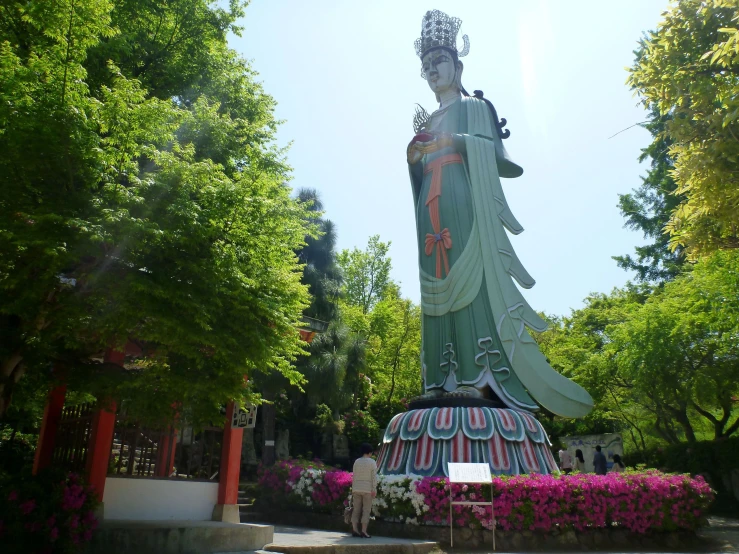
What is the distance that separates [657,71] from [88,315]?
6130 mm

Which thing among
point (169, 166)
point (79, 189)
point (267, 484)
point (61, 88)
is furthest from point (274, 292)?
point (267, 484)

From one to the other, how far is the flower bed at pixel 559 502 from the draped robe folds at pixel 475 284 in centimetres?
314

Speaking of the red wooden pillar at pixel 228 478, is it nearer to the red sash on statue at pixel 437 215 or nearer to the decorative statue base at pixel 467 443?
the decorative statue base at pixel 467 443

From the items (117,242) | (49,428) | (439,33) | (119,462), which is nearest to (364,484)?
(119,462)

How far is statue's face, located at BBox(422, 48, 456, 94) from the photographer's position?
16.3m

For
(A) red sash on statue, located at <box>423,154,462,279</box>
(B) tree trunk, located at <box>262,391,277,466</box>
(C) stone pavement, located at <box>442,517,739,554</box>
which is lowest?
(C) stone pavement, located at <box>442,517,739,554</box>

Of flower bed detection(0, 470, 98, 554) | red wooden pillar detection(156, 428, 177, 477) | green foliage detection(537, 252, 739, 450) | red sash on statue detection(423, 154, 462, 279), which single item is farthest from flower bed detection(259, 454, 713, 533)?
red sash on statue detection(423, 154, 462, 279)

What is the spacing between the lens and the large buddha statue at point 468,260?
13.5 metres

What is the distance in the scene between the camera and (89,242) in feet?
17.6

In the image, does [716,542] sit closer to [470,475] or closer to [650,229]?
[470,475]

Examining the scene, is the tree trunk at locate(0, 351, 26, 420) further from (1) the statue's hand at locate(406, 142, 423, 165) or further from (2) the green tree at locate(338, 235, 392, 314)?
(2) the green tree at locate(338, 235, 392, 314)

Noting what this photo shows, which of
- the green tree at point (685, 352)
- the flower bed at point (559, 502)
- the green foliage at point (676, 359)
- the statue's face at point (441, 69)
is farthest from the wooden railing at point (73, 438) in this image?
the green tree at point (685, 352)

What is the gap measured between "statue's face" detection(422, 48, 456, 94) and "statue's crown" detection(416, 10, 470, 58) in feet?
0.59

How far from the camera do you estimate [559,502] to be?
9461mm
